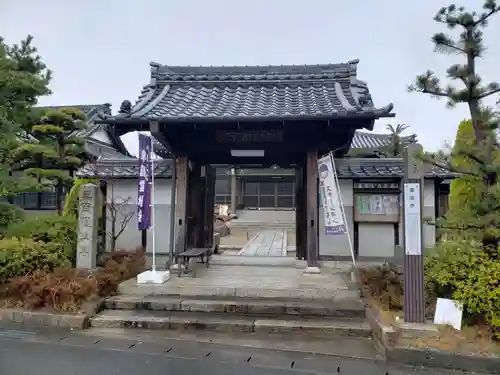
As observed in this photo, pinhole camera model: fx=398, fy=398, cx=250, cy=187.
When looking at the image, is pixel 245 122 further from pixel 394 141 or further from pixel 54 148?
pixel 394 141

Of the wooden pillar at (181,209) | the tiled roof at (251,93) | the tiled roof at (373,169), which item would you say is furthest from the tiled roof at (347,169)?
the tiled roof at (251,93)

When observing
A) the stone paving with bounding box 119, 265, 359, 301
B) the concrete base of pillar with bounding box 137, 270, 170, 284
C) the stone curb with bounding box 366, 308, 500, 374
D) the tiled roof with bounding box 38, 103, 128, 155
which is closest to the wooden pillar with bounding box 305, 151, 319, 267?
the stone paving with bounding box 119, 265, 359, 301

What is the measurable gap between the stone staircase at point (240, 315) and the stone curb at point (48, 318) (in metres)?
0.17

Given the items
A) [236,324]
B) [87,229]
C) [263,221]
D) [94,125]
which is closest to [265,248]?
[87,229]

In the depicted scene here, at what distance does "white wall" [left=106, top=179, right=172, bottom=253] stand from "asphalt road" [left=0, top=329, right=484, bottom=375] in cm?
482

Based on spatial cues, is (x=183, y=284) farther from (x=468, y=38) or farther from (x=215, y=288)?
(x=468, y=38)

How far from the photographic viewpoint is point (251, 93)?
1027 cm

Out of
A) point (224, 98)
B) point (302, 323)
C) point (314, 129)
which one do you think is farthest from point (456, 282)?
point (224, 98)

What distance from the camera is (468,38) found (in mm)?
5516

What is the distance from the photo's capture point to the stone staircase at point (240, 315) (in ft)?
19.3

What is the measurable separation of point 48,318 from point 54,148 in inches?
297

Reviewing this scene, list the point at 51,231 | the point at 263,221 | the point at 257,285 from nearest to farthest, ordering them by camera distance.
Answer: the point at 257,285, the point at 51,231, the point at 263,221

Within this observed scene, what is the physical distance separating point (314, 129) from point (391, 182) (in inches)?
106

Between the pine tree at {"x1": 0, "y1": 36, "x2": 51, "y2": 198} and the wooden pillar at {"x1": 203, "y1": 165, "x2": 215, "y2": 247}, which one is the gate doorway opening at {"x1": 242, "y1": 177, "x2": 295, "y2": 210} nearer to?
the wooden pillar at {"x1": 203, "y1": 165, "x2": 215, "y2": 247}
